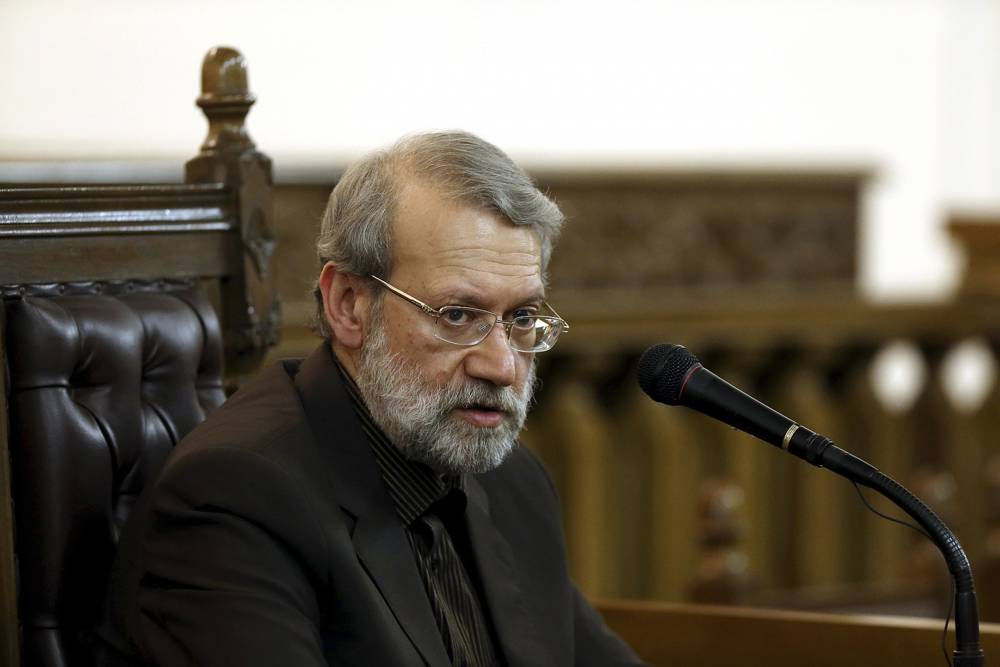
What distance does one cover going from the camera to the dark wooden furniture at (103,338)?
2.10m

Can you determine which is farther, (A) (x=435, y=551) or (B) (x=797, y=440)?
(A) (x=435, y=551)

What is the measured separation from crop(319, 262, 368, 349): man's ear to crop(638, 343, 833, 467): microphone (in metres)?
0.50

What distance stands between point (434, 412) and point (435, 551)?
0.23 meters

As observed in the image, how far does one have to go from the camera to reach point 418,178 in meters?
2.16

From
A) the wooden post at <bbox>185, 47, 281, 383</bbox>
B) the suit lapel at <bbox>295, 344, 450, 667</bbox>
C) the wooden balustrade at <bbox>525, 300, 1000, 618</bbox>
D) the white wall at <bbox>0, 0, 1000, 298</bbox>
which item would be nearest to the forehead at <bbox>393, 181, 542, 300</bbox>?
the suit lapel at <bbox>295, 344, 450, 667</bbox>

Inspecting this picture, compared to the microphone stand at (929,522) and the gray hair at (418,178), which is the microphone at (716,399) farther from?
the gray hair at (418,178)

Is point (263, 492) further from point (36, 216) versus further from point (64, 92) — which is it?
point (64, 92)

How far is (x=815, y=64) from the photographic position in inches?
334

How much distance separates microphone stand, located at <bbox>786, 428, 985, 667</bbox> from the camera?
5.84 ft

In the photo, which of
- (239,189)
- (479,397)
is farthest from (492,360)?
(239,189)

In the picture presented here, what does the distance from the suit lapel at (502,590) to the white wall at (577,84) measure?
10.5 feet

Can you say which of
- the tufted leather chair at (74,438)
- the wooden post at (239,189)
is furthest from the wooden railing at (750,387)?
the tufted leather chair at (74,438)

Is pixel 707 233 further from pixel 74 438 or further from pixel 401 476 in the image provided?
pixel 74 438

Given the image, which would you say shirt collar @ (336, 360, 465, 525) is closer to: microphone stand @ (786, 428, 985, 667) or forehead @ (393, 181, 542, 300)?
forehead @ (393, 181, 542, 300)
